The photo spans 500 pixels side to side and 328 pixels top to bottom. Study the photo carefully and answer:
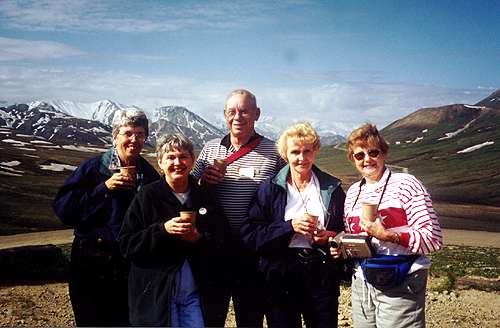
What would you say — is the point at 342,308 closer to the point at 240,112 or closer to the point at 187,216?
the point at 240,112

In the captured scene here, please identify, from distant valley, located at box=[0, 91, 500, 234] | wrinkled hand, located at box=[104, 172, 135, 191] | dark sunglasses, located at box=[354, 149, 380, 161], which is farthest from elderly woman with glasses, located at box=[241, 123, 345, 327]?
distant valley, located at box=[0, 91, 500, 234]

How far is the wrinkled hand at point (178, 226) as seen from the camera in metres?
2.29

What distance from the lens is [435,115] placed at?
202 inches

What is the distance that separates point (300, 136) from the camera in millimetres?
2500

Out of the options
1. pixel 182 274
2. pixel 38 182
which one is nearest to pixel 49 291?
pixel 38 182

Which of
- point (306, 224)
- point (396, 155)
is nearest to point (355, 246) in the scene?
point (306, 224)

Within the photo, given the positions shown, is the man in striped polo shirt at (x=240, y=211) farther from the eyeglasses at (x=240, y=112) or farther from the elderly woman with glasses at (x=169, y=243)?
the elderly woman with glasses at (x=169, y=243)

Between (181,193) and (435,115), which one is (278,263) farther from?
(435,115)

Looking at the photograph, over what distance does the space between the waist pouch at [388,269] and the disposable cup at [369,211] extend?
0.22 metres

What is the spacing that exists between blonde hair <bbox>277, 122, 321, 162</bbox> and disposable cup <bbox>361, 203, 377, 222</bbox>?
438 mm

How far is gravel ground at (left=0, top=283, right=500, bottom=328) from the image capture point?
5.09 meters

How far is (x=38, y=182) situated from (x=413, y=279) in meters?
6.00

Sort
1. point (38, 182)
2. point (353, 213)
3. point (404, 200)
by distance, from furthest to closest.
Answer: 1. point (38, 182)
2. point (353, 213)
3. point (404, 200)

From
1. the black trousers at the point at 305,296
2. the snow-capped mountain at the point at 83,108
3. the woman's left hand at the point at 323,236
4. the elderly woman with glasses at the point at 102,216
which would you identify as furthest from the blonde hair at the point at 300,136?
the snow-capped mountain at the point at 83,108
